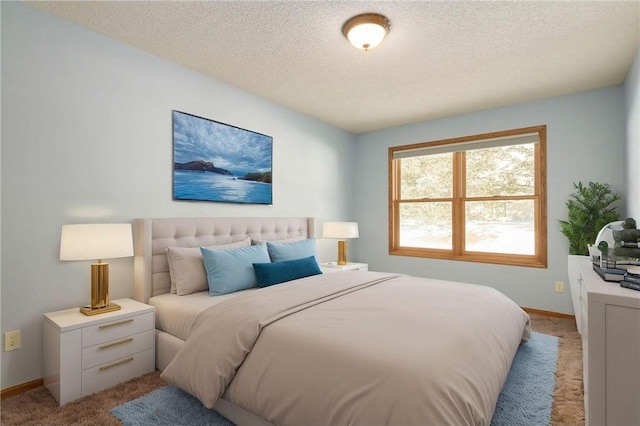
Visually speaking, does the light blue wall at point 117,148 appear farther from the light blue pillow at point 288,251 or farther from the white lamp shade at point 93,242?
the light blue pillow at point 288,251

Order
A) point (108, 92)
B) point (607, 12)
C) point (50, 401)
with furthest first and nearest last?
point (108, 92) → point (607, 12) → point (50, 401)

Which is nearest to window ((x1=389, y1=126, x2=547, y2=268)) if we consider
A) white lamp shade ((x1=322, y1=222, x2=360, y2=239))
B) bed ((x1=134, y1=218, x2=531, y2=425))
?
white lamp shade ((x1=322, y1=222, x2=360, y2=239))

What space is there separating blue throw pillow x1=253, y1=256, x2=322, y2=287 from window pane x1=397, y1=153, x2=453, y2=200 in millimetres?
2492

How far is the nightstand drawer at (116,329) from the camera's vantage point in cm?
212

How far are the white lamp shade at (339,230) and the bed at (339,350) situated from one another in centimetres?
174

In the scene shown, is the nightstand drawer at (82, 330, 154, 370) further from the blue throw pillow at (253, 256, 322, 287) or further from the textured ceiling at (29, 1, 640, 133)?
the textured ceiling at (29, 1, 640, 133)

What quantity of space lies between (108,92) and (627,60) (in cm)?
449

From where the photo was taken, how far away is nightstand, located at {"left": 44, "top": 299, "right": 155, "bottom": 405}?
6.65ft

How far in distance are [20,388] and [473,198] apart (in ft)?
16.0

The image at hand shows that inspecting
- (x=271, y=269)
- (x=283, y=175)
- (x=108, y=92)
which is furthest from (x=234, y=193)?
(x=108, y=92)

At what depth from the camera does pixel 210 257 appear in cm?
274

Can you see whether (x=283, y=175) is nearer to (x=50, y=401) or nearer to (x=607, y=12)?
(x=50, y=401)

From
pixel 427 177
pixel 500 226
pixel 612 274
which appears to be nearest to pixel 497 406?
pixel 612 274

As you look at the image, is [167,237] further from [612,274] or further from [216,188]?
[612,274]
